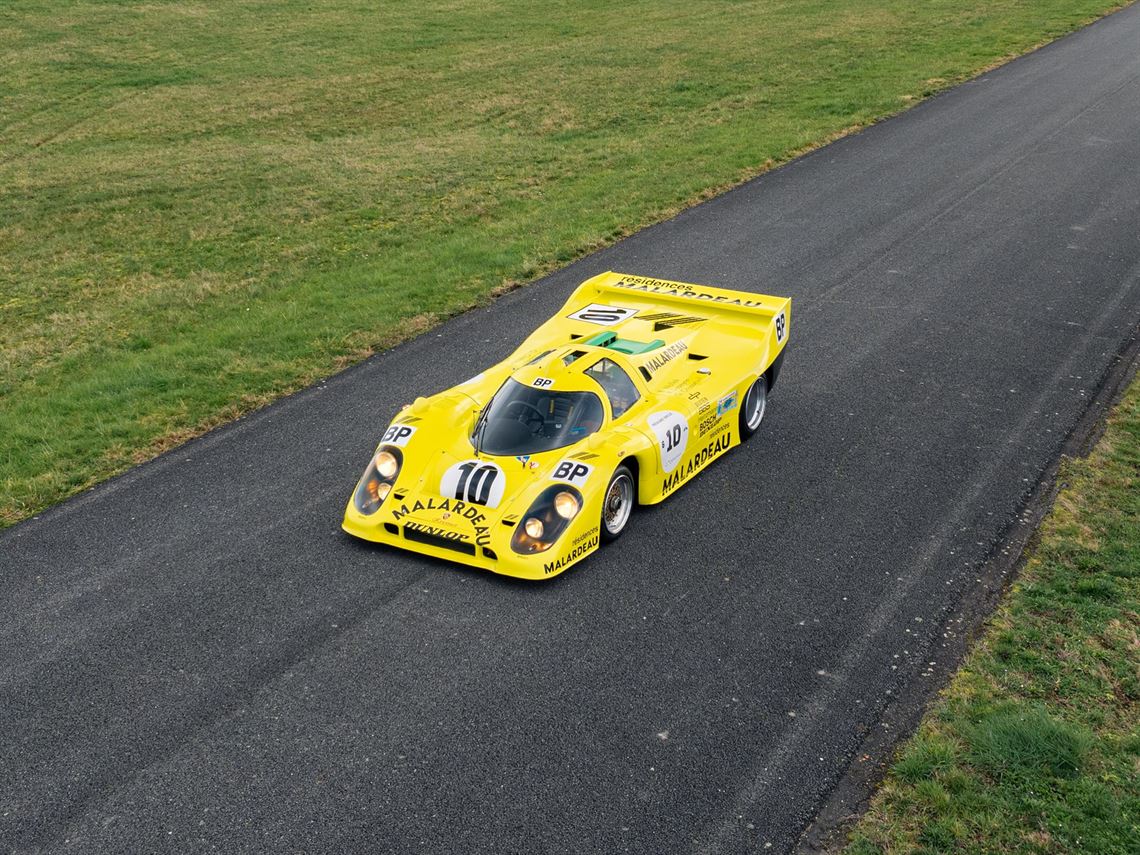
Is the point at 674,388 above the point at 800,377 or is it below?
above

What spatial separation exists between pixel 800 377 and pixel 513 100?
19.0m

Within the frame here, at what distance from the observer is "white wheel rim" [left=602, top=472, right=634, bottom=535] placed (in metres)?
10.2

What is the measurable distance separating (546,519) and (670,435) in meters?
1.78

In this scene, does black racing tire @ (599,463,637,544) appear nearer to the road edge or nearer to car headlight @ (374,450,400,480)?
car headlight @ (374,450,400,480)

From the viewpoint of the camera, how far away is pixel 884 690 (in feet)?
27.2

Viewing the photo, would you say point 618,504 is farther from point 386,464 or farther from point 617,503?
point 386,464

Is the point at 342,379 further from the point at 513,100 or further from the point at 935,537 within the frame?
the point at 513,100

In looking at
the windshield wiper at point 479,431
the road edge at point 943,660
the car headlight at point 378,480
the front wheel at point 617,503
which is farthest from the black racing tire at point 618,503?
the road edge at point 943,660

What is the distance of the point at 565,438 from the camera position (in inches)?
418

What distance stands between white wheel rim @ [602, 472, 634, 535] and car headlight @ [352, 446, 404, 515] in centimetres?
199

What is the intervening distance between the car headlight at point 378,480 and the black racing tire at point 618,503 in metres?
1.98

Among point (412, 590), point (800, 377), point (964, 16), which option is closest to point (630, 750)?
point (412, 590)

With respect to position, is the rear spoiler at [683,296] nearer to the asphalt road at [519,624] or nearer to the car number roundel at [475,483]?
the asphalt road at [519,624]

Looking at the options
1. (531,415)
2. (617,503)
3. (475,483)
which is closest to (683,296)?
(531,415)
